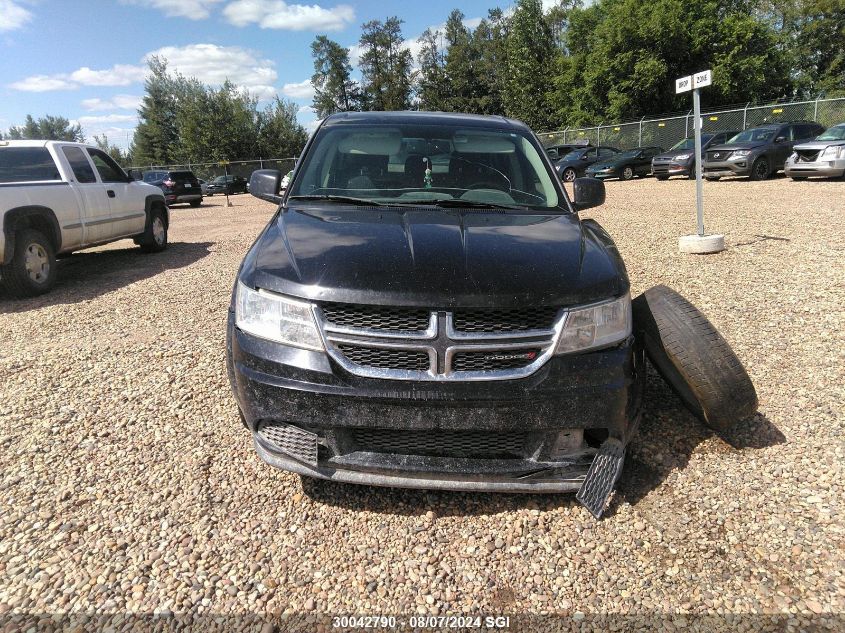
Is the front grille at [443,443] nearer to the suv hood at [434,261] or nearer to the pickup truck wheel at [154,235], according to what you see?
the suv hood at [434,261]

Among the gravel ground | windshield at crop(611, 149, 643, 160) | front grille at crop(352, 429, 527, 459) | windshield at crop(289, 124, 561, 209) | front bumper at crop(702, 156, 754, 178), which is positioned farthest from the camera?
windshield at crop(611, 149, 643, 160)

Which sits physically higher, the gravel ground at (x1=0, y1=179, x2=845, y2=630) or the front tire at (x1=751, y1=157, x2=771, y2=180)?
the front tire at (x1=751, y1=157, x2=771, y2=180)

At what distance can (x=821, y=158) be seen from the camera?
1485cm

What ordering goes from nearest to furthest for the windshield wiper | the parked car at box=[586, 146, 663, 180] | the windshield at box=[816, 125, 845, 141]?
the windshield wiper → the windshield at box=[816, 125, 845, 141] → the parked car at box=[586, 146, 663, 180]

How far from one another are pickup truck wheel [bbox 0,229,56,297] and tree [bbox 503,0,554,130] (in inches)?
1774

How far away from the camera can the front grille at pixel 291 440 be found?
2.29 meters

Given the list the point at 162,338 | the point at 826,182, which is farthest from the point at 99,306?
the point at 826,182

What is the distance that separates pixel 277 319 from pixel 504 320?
925 millimetres

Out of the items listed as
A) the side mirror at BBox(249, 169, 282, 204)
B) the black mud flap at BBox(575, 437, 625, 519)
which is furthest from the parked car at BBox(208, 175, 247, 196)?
the black mud flap at BBox(575, 437, 625, 519)

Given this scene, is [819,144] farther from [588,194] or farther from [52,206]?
[52,206]

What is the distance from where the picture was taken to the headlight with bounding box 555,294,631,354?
2240 millimetres

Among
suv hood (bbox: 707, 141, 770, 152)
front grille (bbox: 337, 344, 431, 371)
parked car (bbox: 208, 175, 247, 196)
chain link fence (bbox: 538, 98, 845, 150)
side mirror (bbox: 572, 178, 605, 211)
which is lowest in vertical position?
front grille (bbox: 337, 344, 431, 371)

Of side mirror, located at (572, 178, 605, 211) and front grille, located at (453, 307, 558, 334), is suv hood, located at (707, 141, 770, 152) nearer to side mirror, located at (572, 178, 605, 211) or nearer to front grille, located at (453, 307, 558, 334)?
side mirror, located at (572, 178, 605, 211)

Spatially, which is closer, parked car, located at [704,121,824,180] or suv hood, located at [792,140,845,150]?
suv hood, located at [792,140,845,150]
